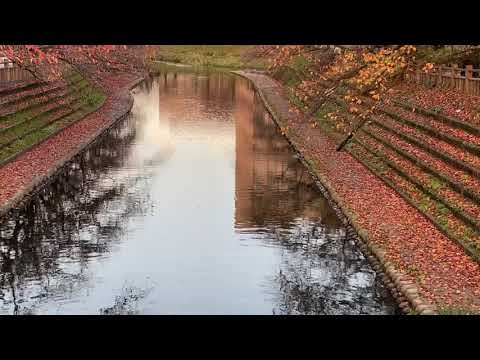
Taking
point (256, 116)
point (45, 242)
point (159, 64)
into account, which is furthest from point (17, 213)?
point (159, 64)

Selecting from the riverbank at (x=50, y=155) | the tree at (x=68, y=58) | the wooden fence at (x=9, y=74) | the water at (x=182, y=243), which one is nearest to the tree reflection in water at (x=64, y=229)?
the water at (x=182, y=243)

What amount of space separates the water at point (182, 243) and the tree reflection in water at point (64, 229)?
4cm

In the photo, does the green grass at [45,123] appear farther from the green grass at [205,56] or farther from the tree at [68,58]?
the green grass at [205,56]

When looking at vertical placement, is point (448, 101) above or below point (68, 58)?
below

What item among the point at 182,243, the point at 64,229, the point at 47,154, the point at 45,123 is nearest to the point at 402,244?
the point at 182,243

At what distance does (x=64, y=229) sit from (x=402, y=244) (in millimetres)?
9130

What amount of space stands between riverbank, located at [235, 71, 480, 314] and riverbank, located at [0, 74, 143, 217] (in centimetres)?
818

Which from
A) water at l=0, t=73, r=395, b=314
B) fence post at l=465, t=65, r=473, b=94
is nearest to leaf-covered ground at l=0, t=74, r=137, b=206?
water at l=0, t=73, r=395, b=314

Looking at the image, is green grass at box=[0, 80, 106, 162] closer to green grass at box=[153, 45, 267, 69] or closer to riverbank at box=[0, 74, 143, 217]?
riverbank at box=[0, 74, 143, 217]

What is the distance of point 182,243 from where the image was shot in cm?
2080

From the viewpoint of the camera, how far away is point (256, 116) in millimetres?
52656

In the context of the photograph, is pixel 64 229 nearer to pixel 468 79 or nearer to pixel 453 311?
pixel 453 311
